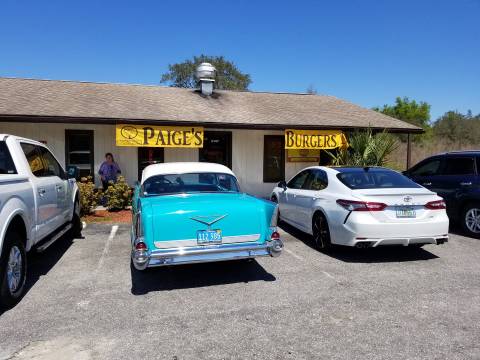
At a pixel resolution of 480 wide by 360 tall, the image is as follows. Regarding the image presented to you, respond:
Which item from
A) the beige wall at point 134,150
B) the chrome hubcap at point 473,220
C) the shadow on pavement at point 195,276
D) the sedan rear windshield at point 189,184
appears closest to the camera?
the shadow on pavement at point 195,276

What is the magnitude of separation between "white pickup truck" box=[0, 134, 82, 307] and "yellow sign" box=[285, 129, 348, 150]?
26.4ft

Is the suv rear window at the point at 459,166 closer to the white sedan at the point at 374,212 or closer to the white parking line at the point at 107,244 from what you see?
the white sedan at the point at 374,212

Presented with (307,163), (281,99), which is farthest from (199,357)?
(281,99)

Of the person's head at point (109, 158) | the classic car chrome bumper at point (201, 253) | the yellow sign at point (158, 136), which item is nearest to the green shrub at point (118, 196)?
the person's head at point (109, 158)

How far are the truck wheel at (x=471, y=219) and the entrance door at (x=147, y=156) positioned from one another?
905 cm

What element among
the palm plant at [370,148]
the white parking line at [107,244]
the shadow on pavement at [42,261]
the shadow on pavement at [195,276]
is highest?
the palm plant at [370,148]

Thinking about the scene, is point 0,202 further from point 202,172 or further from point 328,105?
point 328,105

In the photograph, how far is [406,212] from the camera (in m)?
5.98

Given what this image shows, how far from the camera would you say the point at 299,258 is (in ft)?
21.1

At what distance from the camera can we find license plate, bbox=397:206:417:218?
5961mm

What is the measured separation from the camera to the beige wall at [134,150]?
12.2 m

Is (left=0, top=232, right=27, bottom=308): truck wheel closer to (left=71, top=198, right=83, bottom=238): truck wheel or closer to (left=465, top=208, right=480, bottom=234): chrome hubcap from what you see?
(left=71, top=198, right=83, bottom=238): truck wheel

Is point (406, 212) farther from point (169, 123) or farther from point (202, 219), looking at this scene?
point (169, 123)

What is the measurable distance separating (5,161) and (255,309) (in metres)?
3.64
